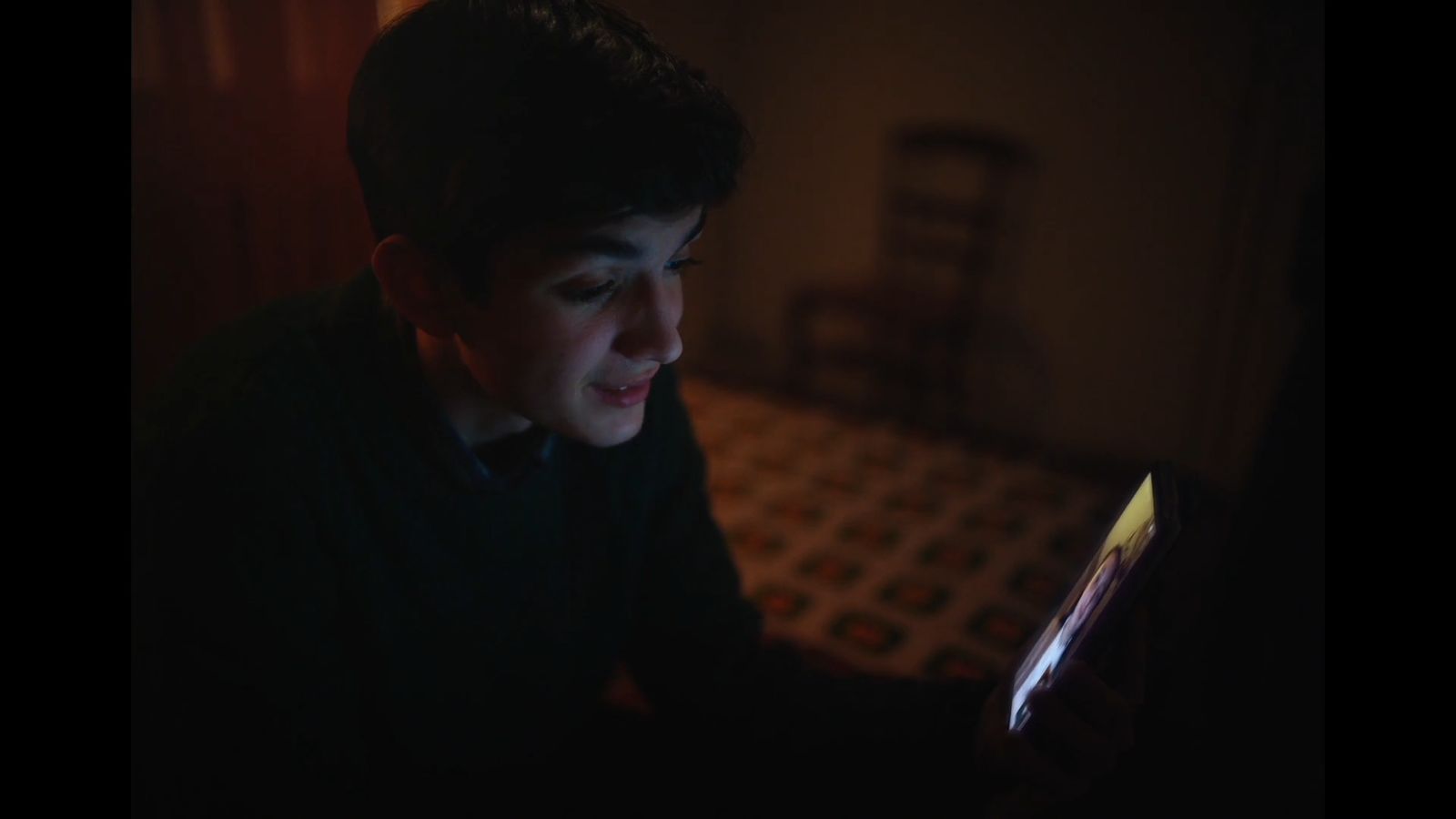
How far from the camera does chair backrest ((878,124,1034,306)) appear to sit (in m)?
3.47

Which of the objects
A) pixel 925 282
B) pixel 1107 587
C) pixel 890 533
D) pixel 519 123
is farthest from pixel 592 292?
pixel 925 282

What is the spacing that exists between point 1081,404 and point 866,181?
111 centimetres

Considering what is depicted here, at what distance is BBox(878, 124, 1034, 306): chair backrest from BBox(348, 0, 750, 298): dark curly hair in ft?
9.51

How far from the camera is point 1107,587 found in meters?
0.68

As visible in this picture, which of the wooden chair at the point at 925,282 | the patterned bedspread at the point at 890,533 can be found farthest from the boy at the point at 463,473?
the wooden chair at the point at 925,282

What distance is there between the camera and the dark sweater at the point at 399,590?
79 centimetres

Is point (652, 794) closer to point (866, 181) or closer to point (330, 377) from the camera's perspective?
point (330, 377)

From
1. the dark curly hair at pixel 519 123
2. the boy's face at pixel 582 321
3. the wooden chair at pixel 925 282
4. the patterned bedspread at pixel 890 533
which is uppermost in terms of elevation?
the dark curly hair at pixel 519 123

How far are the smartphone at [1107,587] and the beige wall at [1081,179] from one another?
8.02 ft

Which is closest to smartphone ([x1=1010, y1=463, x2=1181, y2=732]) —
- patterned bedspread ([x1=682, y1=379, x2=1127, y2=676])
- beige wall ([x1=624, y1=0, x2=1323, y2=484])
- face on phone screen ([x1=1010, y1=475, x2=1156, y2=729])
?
face on phone screen ([x1=1010, y1=475, x2=1156, y2=729])

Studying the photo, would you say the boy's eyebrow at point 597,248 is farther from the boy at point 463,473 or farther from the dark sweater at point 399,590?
the dark sweater at point 399,590

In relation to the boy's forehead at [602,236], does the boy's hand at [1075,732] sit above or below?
below

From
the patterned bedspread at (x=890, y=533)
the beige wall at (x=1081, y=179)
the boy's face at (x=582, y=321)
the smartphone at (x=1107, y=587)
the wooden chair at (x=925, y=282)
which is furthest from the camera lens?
the wooden chair at (x=925, y=282)

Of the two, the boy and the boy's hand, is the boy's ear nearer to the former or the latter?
the boy
